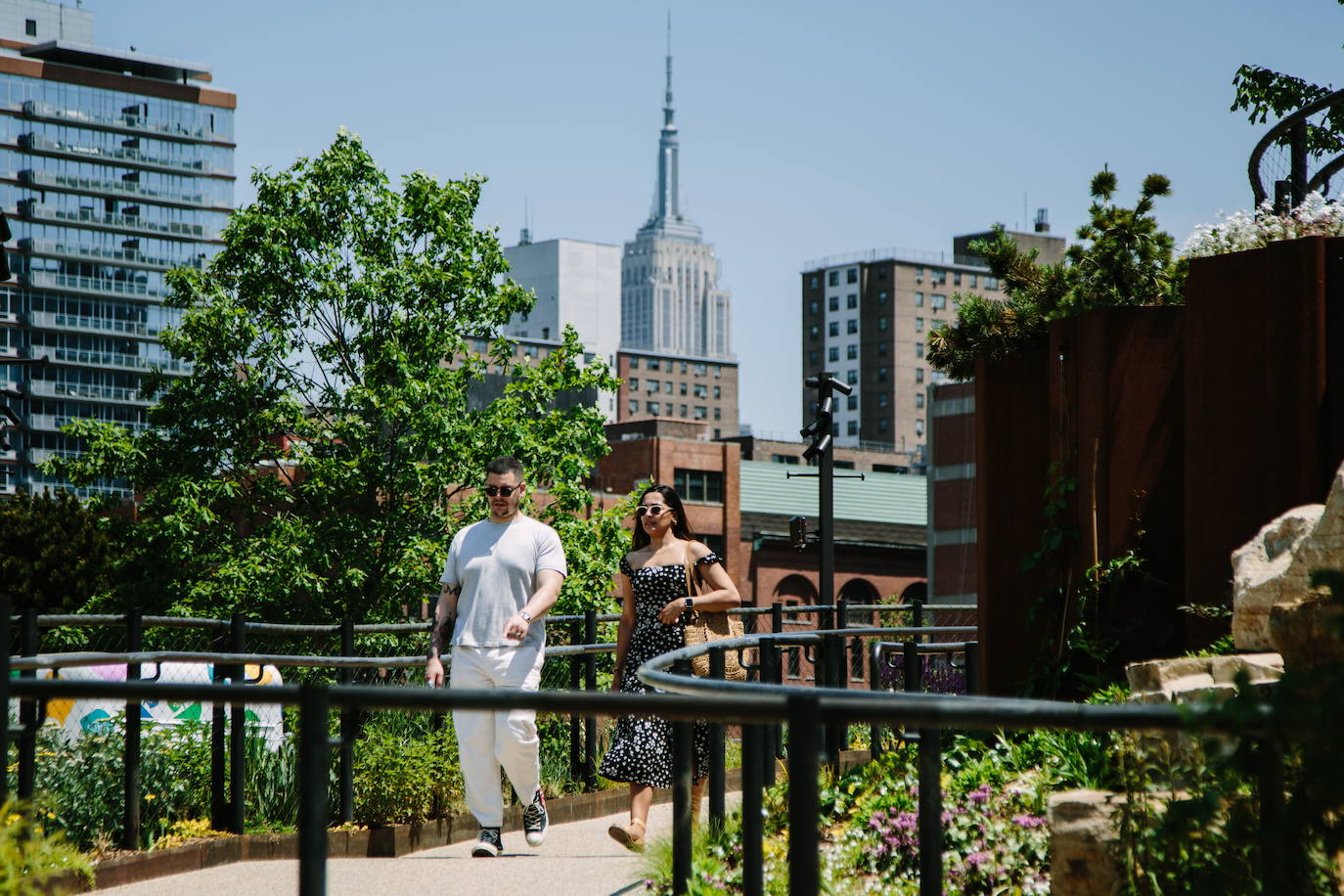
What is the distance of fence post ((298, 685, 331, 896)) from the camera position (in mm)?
3646

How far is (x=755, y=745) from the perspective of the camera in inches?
181

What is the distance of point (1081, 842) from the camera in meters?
5.28

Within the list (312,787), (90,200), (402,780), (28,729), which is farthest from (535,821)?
(90,200)

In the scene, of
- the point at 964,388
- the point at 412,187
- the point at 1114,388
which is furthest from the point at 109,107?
the point at 1114,388

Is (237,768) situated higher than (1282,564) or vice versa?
(1282,564)

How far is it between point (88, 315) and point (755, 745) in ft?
525

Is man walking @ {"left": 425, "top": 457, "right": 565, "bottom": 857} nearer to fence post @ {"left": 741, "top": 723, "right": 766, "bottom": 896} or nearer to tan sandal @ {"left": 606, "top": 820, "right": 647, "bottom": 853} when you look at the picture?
tan sandal @ {"left": 606, "top": 820, "right": 647, "bottom": 853}

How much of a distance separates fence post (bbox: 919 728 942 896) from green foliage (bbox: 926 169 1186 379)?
5.75 m

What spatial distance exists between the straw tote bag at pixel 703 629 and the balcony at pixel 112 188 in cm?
15742

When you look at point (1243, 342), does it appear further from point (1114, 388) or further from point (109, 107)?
point (109, 107)

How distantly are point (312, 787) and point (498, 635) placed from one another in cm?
382

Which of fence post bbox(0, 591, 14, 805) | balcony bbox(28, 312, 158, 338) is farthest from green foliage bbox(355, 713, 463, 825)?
balcony bbox(28, 312, 158, 338)

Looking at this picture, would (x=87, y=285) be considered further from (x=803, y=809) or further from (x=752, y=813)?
(x=803, y=809)

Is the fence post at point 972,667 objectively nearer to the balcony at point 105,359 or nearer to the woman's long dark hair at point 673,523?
the woman's long dark hair at point 673,523
